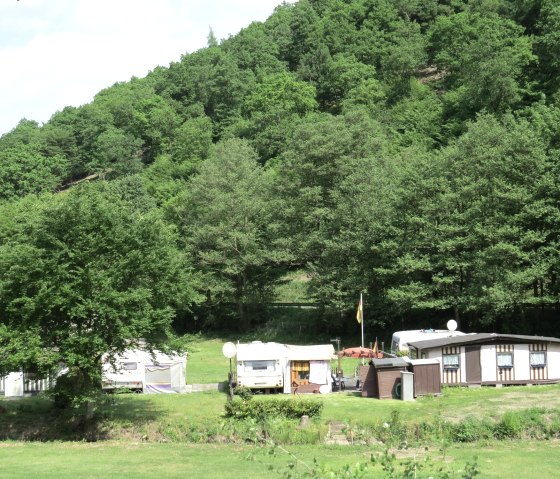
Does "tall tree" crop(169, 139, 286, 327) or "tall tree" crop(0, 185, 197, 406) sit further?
"tall tree" crop(169, 139, 286, 327)

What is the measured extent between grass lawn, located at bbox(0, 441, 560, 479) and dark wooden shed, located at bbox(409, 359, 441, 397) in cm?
647

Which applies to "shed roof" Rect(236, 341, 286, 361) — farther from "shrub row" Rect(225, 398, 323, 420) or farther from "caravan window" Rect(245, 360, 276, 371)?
"shrub row" Rect(225, 398, 323, 420)

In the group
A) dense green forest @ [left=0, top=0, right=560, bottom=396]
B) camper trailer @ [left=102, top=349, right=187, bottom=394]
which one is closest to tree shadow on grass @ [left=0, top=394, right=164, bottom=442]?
dense green forest @ [left=0, top=0, right=560, bottom=396]

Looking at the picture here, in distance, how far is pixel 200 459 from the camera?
2277 cm

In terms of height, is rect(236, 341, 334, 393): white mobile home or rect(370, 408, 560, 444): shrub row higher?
rect(236, 341, 334, 393): white mobile home

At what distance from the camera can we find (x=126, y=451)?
24625 mm

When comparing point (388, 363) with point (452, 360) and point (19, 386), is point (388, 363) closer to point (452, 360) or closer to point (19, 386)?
point (452, 360)

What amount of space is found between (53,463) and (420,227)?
30020mm

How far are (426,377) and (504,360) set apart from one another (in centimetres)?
476

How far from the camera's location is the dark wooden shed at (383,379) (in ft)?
100

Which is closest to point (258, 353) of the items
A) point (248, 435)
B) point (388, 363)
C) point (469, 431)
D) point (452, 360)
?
point (388, 363)

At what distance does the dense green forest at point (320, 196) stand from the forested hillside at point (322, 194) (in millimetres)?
154

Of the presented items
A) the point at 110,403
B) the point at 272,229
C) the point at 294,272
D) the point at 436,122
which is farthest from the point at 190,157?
the point at 110,403

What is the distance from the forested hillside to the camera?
28156 mm
